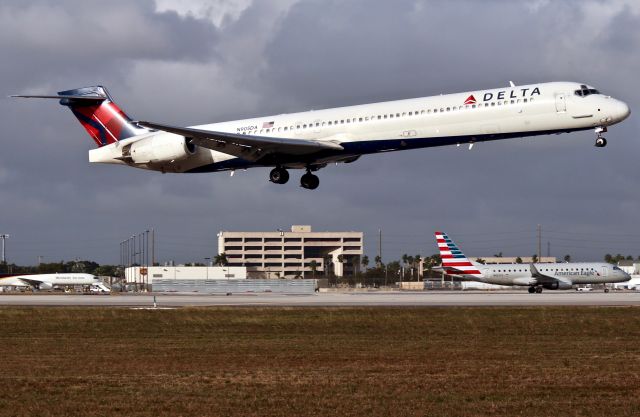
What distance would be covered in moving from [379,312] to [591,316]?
10160 millimetres

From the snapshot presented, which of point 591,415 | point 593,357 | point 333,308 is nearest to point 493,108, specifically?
point 333,308

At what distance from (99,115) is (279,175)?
45.4ft

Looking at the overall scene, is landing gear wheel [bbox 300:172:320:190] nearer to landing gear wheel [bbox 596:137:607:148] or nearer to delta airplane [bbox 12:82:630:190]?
delta airplane [bbox 12:82:630:190]

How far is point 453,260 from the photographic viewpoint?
327 ft

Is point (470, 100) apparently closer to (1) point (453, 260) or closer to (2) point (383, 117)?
(2) point (383, 117)

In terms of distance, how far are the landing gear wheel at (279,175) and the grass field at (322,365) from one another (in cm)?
1092

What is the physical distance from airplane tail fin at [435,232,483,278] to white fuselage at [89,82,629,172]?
4742 cm

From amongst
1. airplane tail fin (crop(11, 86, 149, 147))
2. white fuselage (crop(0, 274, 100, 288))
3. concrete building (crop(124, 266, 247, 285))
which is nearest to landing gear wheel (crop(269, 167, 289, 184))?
airplane tail fin (crop(11, 86, 149, 147))

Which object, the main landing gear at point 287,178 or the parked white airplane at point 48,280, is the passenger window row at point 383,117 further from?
the parked white airplane at point 48,280

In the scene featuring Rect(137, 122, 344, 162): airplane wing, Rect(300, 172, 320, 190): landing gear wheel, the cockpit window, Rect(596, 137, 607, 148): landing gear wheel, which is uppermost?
the cockpit window

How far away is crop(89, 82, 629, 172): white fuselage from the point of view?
44312 millimetres

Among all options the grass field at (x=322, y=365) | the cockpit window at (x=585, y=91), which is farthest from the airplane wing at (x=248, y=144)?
the cockpit window at (x=585, y=91)

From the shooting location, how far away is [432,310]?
50031 mm

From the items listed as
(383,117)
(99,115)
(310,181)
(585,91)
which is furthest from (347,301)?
(585,91)
